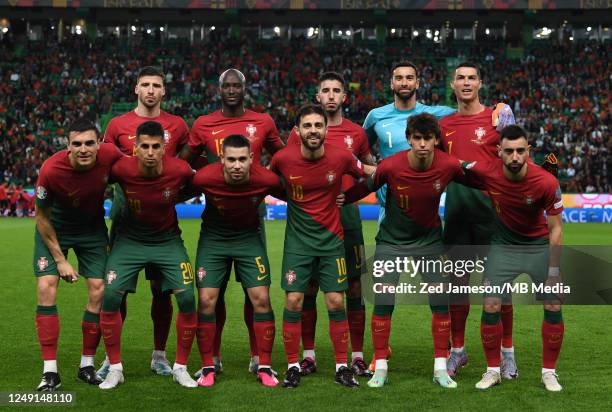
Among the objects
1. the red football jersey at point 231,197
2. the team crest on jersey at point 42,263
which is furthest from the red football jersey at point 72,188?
the red football jersey at point 231,197

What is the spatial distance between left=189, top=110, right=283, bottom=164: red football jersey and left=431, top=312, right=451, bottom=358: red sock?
210 cm

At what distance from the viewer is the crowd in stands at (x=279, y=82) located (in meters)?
34.9

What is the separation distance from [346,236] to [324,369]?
3.97 feet

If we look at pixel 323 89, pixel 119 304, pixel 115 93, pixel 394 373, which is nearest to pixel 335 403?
pixel 394 373

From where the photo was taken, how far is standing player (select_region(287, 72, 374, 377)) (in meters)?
7.65

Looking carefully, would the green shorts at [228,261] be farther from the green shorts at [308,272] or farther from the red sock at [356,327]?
the red sock at [356,327]

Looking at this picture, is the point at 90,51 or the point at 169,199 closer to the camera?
the point at 169,199

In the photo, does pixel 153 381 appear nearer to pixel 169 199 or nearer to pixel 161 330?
pixel 161 330

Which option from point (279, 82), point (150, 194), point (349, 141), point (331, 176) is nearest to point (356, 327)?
point (331, 176)

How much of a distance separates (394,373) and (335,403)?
1.23 m

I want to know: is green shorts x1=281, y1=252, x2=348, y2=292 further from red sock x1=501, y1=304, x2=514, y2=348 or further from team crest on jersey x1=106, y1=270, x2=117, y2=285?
red sock x1=501, y1=304, x2=514, y2=348

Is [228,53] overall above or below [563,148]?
above

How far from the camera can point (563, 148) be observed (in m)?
34.1

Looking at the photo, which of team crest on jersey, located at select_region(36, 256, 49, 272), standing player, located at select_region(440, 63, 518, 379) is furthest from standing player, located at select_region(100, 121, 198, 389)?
standing player, located at select_region(440, 63, 518, 379)
